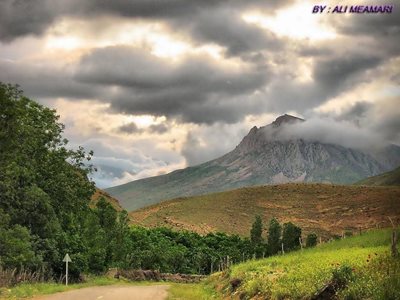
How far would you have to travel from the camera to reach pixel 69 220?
56.4 m

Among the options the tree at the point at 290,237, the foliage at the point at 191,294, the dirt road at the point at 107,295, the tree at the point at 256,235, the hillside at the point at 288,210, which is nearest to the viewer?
the dirt road at the point at 107,295

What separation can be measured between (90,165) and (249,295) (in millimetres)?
33980

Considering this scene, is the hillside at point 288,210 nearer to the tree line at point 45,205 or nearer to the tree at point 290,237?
the tree at point 290,237

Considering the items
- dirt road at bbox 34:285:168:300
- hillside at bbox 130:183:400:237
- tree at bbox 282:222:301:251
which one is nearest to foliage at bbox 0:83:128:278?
dirt road at bbox 34:285:168:300

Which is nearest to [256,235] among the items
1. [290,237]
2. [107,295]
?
[290,237]

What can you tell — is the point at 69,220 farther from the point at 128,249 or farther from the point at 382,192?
the point at 382,192

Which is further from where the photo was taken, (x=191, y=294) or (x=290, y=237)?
(x=290, y=237)

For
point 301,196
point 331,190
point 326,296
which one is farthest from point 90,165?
point 331,190

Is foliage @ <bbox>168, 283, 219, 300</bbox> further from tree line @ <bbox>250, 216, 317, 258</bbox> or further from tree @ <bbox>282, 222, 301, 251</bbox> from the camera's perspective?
tree @ <bbox>282, 222, 301, 251</bbox>

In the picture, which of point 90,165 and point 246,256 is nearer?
point 90,165

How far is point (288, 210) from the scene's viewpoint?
173 meters

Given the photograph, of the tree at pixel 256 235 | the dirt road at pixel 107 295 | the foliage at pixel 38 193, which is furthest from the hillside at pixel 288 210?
the dirt road at pixel 107 295

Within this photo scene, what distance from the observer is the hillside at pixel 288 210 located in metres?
152

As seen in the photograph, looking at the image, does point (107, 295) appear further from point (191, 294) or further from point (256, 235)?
point (256, 235)
